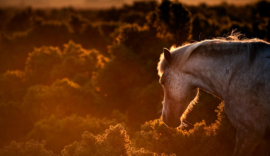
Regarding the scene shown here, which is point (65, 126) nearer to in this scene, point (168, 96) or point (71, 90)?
point (71, 90)

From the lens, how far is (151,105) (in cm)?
845

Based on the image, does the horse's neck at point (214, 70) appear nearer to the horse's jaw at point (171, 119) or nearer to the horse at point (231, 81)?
the horse at point (231, 81)

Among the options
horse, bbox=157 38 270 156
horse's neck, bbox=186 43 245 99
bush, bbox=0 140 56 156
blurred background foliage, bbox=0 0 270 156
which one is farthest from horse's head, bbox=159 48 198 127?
bush, bbox=0 140 56 156

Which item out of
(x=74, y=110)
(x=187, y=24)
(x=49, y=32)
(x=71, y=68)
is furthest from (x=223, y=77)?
(x=49, y=32)

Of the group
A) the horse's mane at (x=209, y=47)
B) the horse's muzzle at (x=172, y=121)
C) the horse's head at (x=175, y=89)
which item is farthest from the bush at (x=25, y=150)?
the horse's mane at (x=209, y=47)

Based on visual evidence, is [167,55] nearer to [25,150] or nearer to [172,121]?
[172,121]

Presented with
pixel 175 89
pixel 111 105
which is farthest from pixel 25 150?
pixel 111 105

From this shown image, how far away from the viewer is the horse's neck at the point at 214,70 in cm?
310

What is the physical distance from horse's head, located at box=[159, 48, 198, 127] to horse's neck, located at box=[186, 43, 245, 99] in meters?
0.12

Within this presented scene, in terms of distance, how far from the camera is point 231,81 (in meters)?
3.05

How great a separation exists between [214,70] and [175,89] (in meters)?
0.53

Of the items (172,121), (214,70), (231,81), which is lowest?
(231,81)

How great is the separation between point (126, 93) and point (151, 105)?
5.08ft

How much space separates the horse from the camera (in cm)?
287
